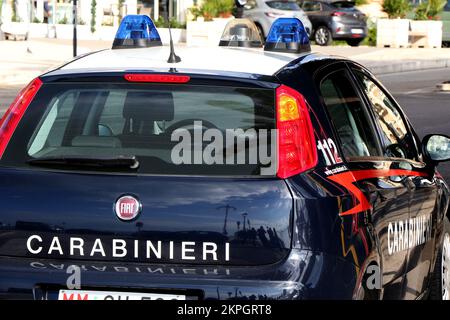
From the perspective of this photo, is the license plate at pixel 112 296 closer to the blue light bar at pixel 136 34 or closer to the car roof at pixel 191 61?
the car roof at pixel 191 61

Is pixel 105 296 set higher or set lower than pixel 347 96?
lower

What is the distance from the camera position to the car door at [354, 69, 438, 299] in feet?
18.2

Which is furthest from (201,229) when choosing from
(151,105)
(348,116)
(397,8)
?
(397,8)

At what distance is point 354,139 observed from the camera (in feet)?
17.5

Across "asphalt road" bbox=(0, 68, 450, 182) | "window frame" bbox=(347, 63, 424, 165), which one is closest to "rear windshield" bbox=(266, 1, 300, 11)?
"asphalt road" bbox=(0, 68, 450, 182)

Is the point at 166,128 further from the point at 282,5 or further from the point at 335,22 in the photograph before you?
the point at 335,22

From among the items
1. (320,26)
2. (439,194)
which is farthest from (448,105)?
(320,26)

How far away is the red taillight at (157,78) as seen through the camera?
461cm

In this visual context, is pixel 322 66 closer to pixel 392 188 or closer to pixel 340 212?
pixel 392 188

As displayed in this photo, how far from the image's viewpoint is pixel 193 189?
4.39 metres

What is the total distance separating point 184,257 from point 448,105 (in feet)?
57.2

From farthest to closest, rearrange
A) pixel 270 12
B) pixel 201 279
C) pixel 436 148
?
1. pixel 270 12
2. pixel 436 148
3. pixel 201 279

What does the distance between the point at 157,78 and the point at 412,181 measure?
1.59 meters

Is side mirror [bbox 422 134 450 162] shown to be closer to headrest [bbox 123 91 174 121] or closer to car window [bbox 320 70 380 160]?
car window [bbox 320 70 380 160]
